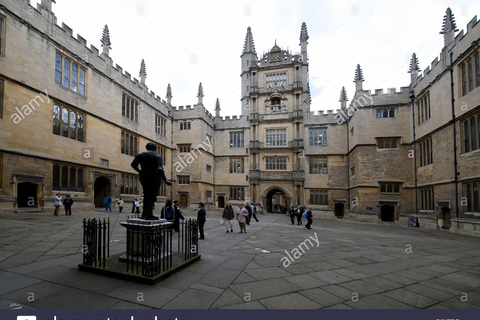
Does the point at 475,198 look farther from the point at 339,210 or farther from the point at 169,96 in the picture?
the point at 169,96

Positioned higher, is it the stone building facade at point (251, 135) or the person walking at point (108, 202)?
the stone building facade at point (251, 135)

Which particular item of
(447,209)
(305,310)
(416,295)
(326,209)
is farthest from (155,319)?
(326,209)

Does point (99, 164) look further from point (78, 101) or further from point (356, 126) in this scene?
point (356, 126)

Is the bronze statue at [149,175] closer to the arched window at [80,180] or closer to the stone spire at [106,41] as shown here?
the arched window at [80,180]

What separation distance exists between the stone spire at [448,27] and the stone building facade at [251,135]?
0.23ft

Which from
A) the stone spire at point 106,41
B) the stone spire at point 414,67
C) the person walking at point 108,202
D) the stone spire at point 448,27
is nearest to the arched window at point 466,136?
the stone spire at point 448,27

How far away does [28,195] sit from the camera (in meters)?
15.5

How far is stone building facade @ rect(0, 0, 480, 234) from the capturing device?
14703 mm

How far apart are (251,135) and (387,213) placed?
17.0 m

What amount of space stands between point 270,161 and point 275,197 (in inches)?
1219

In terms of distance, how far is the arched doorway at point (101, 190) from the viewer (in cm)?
2166

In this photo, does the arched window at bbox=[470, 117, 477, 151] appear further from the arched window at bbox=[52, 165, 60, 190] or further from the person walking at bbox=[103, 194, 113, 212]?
the arched window at bbox=[52, 165, 60, 190]

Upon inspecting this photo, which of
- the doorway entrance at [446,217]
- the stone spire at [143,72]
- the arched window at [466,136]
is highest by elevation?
the stone spire at [143,72]

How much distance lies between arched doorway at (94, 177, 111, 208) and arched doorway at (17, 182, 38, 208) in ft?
19.4
